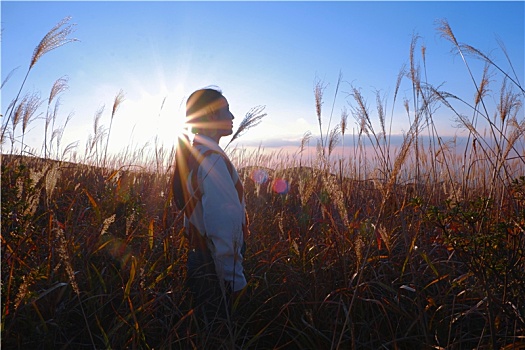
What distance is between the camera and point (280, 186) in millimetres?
4012

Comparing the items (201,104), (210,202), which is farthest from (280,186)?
(210,202)

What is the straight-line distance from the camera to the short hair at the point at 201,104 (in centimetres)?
226

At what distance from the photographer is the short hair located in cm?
226

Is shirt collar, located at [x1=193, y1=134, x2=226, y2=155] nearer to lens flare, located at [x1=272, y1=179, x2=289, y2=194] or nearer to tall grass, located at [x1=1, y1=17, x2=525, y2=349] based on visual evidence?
tall grass, located at [x1=1, y1=17, x2=525, y2=349]

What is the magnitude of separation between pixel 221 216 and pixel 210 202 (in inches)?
3.4

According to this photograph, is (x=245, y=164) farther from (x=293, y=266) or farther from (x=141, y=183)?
(x=293, y=266)

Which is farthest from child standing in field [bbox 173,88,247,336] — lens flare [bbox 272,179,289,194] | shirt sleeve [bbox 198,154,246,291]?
lens flare [bbox 272,179,289,194]

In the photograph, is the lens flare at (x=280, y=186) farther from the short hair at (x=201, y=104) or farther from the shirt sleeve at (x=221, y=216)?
the shirt sleeve at (x=221, y=216)

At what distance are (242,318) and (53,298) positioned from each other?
80cm

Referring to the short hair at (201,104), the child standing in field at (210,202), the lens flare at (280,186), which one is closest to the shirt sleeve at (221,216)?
the child standing in field at (210,202)

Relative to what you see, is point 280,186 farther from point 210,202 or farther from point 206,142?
point 210,202

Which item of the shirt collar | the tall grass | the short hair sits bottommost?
the tall grass

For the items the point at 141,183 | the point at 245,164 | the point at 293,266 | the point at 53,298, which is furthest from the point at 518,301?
the point at 245,164

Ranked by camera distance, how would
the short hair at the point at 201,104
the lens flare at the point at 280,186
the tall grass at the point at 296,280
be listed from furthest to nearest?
the lens flare at the point at 280,186 → the short hair at the point at 201,104 → the tall grass at the point at 296,280
